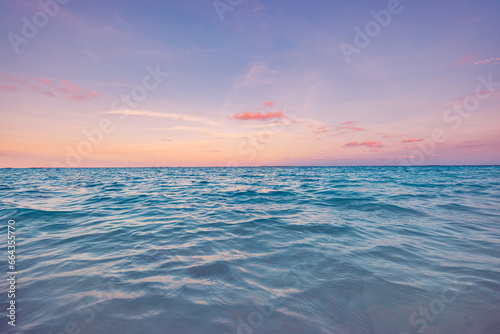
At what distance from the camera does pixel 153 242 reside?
6117 millimetres

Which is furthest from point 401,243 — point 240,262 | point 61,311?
point 61,311

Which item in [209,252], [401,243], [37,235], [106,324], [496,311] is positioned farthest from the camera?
[37,235]

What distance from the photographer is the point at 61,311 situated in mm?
3258

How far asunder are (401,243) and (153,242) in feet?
24.4

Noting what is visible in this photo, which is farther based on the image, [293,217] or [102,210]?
[102,210]

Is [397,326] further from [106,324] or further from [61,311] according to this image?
[61,311]

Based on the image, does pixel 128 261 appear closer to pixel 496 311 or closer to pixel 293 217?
pixel 293 217

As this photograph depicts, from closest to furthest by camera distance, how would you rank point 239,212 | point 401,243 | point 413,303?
point 413,303, point 401,243, point 239,212

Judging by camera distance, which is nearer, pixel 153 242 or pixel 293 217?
pixel 153 242

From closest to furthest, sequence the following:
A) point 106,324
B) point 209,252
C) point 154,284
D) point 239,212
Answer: point 106,324, point 154,284, point 209,252, point 239,212

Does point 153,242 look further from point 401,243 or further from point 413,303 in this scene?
point 401,243

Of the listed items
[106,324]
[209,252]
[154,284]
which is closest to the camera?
[106,324]

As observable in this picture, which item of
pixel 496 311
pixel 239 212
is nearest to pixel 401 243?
pixel 496 311

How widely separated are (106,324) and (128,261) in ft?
6.72
